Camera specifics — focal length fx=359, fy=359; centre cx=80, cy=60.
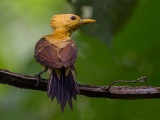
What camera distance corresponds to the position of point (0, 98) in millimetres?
4980

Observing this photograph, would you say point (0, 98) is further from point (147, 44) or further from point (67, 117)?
point (147, 44)

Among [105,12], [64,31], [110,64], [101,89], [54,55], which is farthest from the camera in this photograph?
[64,31]

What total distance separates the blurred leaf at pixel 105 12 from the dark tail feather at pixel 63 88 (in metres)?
0.76

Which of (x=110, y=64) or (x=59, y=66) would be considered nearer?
(x=59, y=66)

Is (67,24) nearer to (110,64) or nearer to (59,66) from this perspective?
(110,64)

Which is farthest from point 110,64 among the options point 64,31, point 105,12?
point 64,31

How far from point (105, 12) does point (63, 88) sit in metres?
1.21

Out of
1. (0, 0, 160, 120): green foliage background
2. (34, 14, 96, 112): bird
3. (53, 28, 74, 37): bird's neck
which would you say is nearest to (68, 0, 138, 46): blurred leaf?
(0, 0, 160, 120): green foliage background

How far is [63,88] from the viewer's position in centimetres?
351

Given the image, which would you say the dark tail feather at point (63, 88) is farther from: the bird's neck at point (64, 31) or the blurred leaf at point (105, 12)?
the bird's neck at point (64, 31)

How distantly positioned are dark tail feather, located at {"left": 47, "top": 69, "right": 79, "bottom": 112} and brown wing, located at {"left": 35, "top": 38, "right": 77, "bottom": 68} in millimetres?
158

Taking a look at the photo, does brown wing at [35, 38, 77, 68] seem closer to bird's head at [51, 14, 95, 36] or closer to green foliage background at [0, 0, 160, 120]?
green foliage background at [0, 0, 160, 120]

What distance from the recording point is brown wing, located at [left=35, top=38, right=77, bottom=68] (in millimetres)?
3506

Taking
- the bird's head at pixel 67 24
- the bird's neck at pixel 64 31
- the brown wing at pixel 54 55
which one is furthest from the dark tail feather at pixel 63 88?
the bird's head at pixel 67 24
